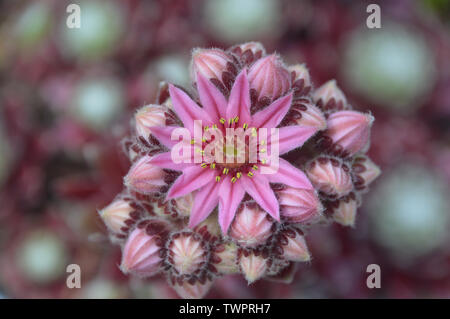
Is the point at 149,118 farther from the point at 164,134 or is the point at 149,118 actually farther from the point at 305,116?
the point at 305,116

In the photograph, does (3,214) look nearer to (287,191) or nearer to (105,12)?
(105,12)

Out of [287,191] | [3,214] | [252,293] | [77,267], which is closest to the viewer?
[287,191]

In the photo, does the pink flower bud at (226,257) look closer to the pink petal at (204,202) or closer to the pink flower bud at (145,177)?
the pink petal at (204,202)

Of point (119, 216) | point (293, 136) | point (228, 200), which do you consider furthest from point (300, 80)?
point (119, 216)

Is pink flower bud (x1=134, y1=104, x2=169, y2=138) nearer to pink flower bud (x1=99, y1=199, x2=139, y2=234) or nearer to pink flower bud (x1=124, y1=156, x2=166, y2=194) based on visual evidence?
pink flower bud (x1=124, y1=156, x2=166, y2=194)

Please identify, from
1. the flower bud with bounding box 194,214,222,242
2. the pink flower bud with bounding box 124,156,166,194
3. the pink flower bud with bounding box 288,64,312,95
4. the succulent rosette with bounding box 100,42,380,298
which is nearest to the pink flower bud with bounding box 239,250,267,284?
the succulent rosette with bounding box 100,42,380,298

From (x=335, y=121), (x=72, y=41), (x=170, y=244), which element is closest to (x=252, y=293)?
(x=170, y=244)

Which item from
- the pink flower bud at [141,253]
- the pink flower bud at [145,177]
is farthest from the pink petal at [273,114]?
the pink flower bud at [141,253]
